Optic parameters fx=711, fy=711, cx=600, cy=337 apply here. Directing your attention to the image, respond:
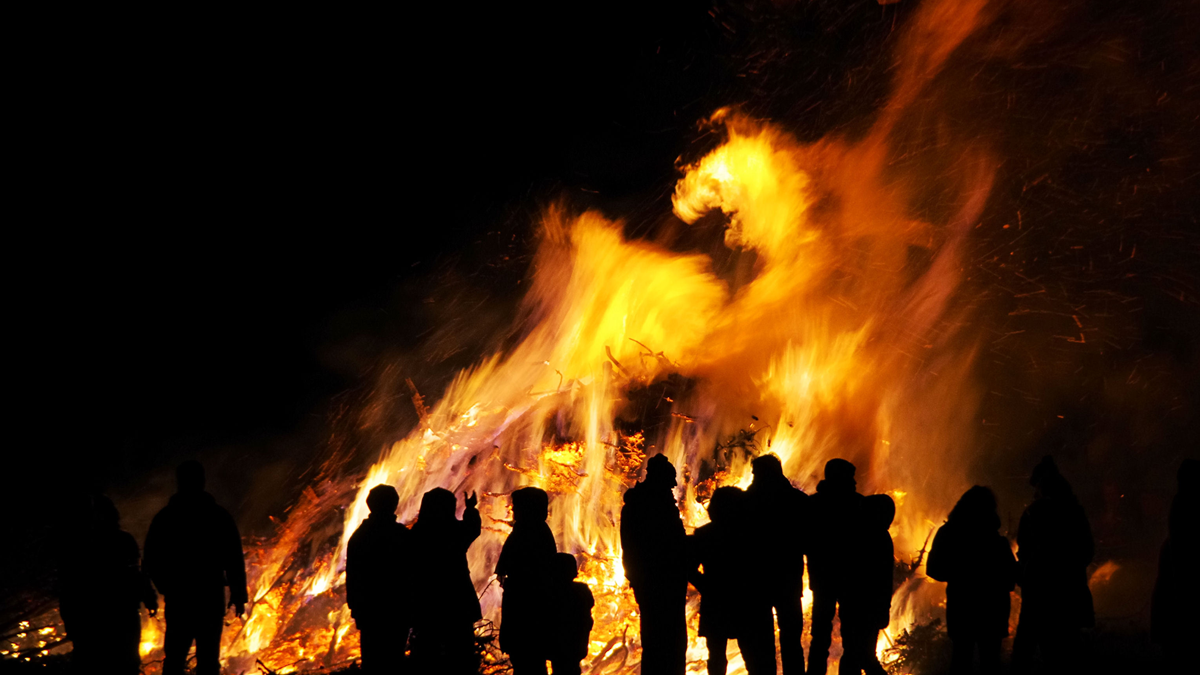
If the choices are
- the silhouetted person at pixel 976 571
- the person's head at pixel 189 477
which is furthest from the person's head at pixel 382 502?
the silhouetted person at pixel 976 571

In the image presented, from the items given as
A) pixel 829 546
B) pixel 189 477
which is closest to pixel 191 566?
pixel 189 477

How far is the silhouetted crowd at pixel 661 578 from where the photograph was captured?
16.3ft

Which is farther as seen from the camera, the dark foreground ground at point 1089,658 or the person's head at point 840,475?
the dark foreground ground at point 1089,658

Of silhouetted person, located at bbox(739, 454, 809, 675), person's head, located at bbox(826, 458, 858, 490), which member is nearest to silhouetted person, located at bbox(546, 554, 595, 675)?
silhouetted person, located at bbox(739, 454, 809, 675)

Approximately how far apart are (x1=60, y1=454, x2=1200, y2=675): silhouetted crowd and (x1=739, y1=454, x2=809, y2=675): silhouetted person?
0.5 inches

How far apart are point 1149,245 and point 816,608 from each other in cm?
1241

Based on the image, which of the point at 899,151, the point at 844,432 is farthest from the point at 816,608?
the point at 899,151

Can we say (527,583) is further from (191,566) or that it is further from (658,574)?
(191,566)

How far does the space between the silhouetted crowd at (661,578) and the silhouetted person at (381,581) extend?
0.01 metres

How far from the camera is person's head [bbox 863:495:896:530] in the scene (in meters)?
5.12

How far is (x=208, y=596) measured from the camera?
5.16 metres

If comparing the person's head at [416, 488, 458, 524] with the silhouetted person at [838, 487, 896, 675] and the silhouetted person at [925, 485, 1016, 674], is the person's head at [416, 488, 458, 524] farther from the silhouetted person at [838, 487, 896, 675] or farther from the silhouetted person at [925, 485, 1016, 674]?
the silhouetted person at [925, 485, 1016, 674]

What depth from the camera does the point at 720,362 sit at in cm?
1256

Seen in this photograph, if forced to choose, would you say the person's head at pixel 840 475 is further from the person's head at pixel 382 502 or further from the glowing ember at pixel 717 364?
the glowing ember at pixel 717 364
